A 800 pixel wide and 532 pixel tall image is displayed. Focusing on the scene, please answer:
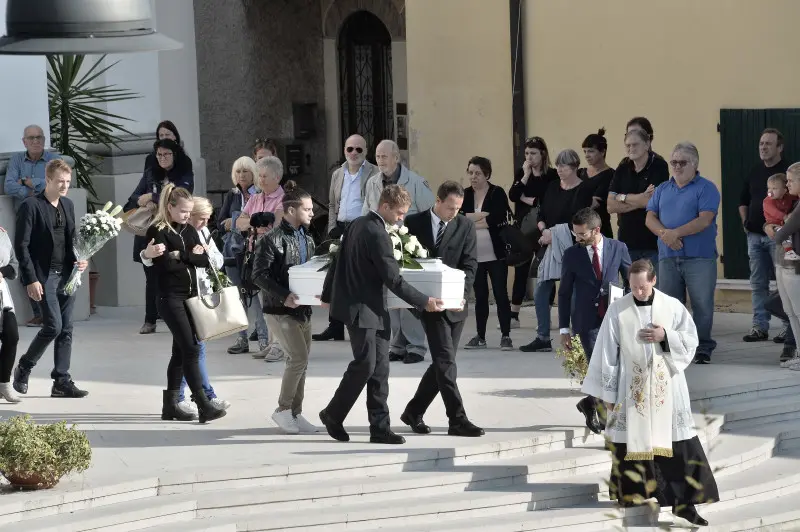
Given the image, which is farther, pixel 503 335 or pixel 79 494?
pixel 503 335

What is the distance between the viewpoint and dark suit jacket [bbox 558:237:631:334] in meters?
10.8

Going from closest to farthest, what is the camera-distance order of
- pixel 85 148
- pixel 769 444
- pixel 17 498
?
pixel 17 498
pixel 769 444
pixel 85 148

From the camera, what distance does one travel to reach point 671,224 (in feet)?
41.6

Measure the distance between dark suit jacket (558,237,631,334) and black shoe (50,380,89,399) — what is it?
3727mm

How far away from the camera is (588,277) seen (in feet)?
35.6

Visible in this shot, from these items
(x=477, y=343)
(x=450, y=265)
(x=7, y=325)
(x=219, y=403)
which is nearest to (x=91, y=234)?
(x=7, y=325)

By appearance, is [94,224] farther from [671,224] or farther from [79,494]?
[671,224]

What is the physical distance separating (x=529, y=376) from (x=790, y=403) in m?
2.02

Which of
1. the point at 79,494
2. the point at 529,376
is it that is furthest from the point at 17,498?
the point at 529,376

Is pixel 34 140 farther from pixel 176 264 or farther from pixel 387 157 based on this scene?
pixel 176 264

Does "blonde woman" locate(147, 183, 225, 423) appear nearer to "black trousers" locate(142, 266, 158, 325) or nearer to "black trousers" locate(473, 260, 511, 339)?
"black trousers" locate(473, 260, 511, 339)

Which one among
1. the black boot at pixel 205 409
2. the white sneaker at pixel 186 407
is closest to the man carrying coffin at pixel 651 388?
the black boot at pixel 205 409

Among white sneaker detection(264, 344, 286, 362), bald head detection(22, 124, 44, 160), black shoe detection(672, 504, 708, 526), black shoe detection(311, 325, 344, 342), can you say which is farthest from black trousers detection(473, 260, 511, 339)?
bald head detection(22, 124, 44, 160)

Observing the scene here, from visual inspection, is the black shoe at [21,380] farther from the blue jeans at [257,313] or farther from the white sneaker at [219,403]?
the blue jeans at [257,313]
